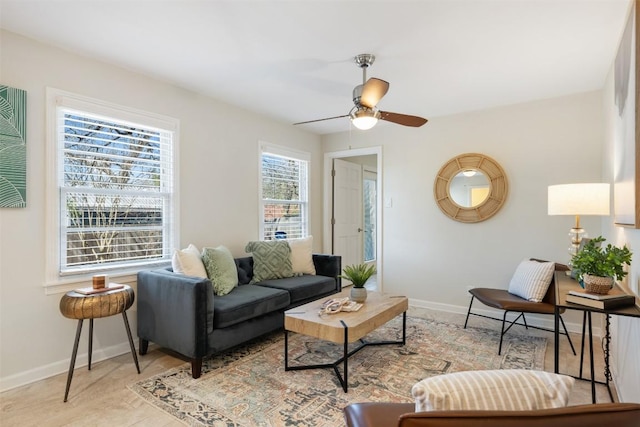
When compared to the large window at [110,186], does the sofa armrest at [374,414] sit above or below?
below

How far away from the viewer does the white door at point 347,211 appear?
539cm

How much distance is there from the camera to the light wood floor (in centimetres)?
197

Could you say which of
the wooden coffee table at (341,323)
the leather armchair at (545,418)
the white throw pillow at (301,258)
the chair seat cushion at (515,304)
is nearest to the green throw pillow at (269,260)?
the white throw pillow at (301,258)

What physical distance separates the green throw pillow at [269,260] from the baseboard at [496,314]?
185cm

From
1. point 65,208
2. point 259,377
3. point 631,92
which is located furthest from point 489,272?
point 65,208

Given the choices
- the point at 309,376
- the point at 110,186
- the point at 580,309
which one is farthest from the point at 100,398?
the point at 580,309

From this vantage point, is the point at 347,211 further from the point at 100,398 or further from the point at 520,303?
the point at 100,398

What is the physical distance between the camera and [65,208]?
2.62 metres

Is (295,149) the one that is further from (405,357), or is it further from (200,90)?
(405,357)

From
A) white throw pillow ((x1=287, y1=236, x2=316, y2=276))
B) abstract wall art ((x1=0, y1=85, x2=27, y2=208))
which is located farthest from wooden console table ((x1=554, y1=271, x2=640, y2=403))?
abstract wall art ((x1=0, y1=85, x2=27, y2=208))

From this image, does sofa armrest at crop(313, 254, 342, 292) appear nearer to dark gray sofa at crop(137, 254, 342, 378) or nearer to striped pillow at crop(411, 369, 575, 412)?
dark gray sofa at crop(137, 254, 342, 378)

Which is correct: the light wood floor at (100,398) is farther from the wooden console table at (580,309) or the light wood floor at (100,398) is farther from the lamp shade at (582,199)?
the lamp shade at (582,199)

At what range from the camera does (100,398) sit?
7.25 ft

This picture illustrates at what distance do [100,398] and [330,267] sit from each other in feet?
8.14
